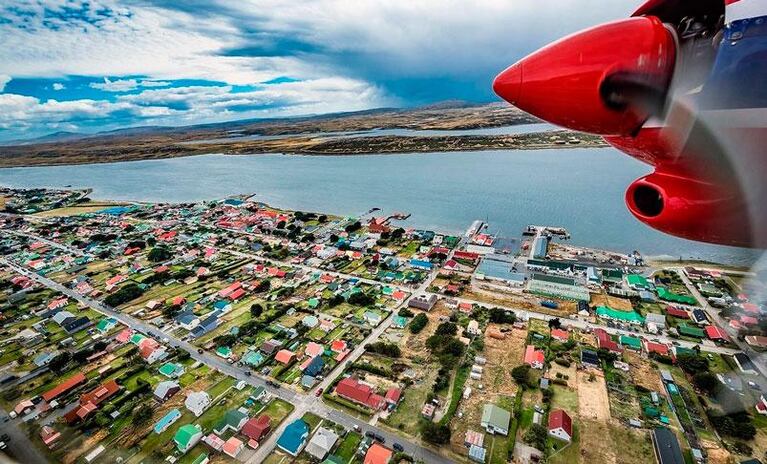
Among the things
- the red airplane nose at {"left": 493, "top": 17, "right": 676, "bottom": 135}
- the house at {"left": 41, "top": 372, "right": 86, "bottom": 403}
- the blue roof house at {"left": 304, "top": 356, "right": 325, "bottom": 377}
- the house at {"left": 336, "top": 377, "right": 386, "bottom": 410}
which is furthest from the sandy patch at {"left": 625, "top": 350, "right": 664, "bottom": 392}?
the house at {"left": 41, "top": 372, "right": 86, "bottom": 403}

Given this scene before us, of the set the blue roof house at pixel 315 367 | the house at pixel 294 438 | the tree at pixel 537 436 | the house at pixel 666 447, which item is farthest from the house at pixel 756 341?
the house at pixel 294 438

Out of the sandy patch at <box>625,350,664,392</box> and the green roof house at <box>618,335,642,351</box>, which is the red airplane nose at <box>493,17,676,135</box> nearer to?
the sandy patch at <box>625,350,664,392</box>

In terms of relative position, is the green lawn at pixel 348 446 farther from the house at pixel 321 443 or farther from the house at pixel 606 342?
the house at pixel 606 342

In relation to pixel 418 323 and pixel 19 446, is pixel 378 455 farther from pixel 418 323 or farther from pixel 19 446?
pixel 19 446

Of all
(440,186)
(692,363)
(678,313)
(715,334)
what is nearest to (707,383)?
(692,363)

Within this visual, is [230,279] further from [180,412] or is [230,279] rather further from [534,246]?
[534,246]

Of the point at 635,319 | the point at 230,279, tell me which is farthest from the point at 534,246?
the point at 230,279
